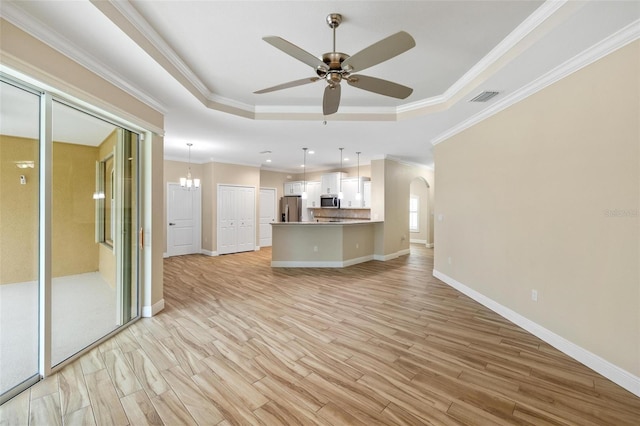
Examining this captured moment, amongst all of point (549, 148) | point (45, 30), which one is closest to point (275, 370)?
point (45, 30)

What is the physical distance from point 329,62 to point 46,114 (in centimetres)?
237

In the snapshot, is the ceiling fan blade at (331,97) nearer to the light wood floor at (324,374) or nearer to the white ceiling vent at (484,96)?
the white ceiling vent at (484,96)

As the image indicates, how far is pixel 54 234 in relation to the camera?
2354mm

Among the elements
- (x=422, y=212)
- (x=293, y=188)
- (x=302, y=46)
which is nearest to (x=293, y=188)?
(x=293, y=188)

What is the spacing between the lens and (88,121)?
106 inches

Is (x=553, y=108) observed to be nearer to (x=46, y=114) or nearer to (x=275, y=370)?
(x=275, y=370)

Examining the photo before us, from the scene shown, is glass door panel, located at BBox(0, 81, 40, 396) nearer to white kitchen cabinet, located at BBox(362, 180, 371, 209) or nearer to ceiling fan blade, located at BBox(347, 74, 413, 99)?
ceiling fan blade, located at BBox(347, 74, 413, 99)

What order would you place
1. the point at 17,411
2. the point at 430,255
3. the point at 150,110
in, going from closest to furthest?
the point at 17,411 < the point at 150,110 < the point at 430,255

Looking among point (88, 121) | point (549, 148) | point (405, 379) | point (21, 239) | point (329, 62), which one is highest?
point (329, 62)

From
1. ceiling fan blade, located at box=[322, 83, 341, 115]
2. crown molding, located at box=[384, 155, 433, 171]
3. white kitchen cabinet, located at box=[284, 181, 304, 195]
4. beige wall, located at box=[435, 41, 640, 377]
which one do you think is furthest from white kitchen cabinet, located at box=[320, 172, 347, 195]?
ceiling fan blade, located at box=[322, 83, 341, 115]

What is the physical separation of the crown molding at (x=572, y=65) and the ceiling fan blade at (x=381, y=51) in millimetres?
1794

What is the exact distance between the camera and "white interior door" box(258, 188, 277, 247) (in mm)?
9367

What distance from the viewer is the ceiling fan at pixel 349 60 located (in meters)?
1.74

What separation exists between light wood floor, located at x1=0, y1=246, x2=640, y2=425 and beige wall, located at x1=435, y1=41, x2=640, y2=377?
436 mm
